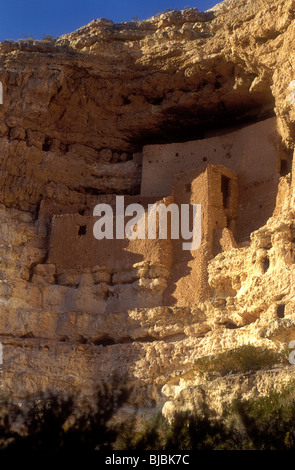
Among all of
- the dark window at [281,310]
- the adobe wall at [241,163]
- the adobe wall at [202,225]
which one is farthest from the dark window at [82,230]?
the dark window at [281,310]

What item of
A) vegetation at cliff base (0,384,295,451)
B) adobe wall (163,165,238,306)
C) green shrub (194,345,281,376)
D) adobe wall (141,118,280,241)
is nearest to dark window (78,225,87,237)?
adobe wall (141,118,280,241)

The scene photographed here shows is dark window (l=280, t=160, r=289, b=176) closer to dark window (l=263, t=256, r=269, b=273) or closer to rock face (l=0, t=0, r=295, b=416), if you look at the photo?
rock face (l=0, t=0, r=295, b=416)

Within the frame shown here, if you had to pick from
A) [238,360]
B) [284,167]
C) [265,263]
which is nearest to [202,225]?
[265,263]

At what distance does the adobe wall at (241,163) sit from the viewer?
20875mm

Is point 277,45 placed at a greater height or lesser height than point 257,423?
greater

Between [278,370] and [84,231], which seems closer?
[278,370]

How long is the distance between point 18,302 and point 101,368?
2804 millimetres

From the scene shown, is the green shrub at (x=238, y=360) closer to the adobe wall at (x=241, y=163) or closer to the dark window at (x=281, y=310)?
the dark window at (x=281, y=310)

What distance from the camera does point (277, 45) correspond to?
66.9 ft
